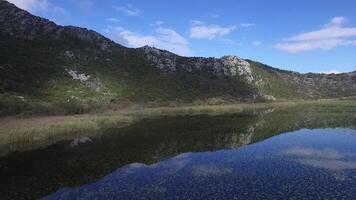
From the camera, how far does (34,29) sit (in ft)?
572

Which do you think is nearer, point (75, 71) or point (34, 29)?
point (75, 71)

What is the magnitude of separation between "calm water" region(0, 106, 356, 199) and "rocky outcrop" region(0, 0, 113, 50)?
124890 millimetres

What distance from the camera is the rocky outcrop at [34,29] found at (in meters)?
167

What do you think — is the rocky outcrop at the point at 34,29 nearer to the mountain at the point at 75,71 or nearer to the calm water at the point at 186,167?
the mountain at the point at 75,71

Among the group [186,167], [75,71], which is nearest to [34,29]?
[75,71]

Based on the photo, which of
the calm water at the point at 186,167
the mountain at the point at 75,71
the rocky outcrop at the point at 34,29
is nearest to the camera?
the calm water at the point at 186,167

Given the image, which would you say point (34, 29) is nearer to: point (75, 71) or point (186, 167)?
point (75, 71)

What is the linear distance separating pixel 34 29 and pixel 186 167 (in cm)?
15635

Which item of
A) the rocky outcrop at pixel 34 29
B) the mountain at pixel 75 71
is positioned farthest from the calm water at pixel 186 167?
the rocky outcrop at pixel 34 29

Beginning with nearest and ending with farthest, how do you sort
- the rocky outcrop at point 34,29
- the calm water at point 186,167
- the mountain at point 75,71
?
the calm water at point 186,167
the mountain at point 75,71
the rocky outcrop at point 34,29

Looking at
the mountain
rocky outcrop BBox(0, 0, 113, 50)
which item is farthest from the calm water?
→ rocky outcrop BBox(0, 0, 113, 50)

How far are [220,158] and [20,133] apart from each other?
1101 inches

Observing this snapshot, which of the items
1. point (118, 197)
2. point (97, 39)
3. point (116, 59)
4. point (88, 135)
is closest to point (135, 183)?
point (118, 197)

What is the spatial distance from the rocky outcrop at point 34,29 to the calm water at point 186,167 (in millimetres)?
124890
